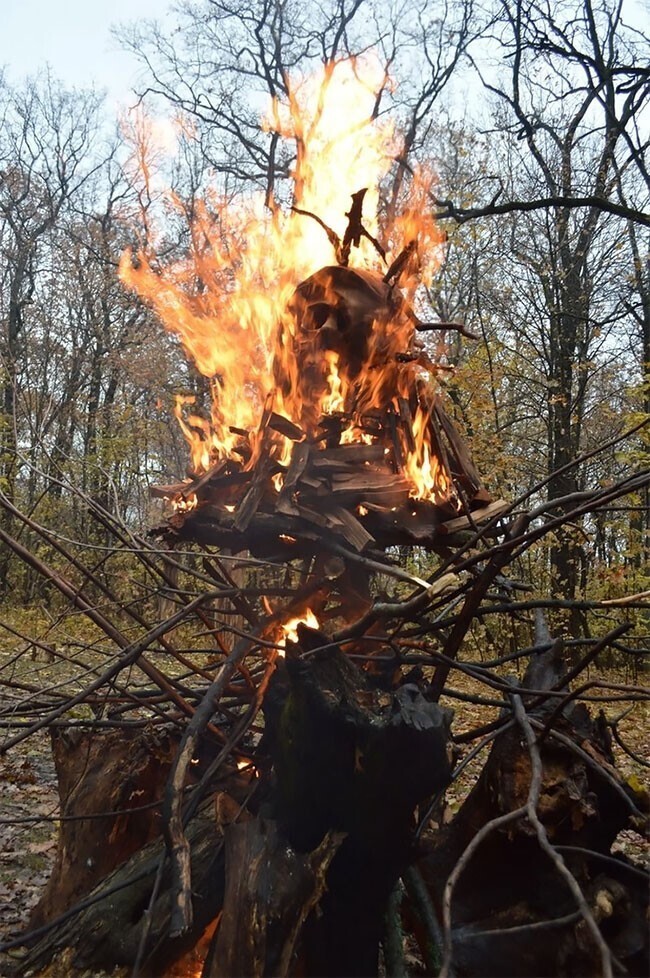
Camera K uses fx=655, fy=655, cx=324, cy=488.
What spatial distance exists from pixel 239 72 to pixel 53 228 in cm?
777

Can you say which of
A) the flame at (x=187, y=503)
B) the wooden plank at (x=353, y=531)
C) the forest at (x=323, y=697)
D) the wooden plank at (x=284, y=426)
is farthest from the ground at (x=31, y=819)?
the wooden plank at (x=284, y=426)

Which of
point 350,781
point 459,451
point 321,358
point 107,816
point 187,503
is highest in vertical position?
Answer: point 321,358

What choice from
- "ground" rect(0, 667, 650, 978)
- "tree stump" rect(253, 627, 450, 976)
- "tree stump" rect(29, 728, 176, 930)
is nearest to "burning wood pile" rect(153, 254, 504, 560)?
"tree stump" rect(253, 627, 450, 976)

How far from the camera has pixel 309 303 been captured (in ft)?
11.8

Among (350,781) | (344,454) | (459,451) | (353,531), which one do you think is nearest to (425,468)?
(459,451)

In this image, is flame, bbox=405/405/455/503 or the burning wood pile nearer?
the burning wood pile

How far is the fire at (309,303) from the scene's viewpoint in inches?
137

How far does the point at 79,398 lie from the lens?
18.0 m

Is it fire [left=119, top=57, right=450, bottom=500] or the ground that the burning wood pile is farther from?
the ground

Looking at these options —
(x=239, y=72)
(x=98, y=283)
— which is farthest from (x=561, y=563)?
(x=98, y=283)

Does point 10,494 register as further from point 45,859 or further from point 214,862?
point 214,862

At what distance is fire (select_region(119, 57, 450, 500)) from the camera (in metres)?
3.48

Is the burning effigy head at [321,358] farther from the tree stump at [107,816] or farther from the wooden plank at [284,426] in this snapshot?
the tree stump at [107,816]

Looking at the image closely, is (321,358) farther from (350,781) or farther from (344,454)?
(350,781)
